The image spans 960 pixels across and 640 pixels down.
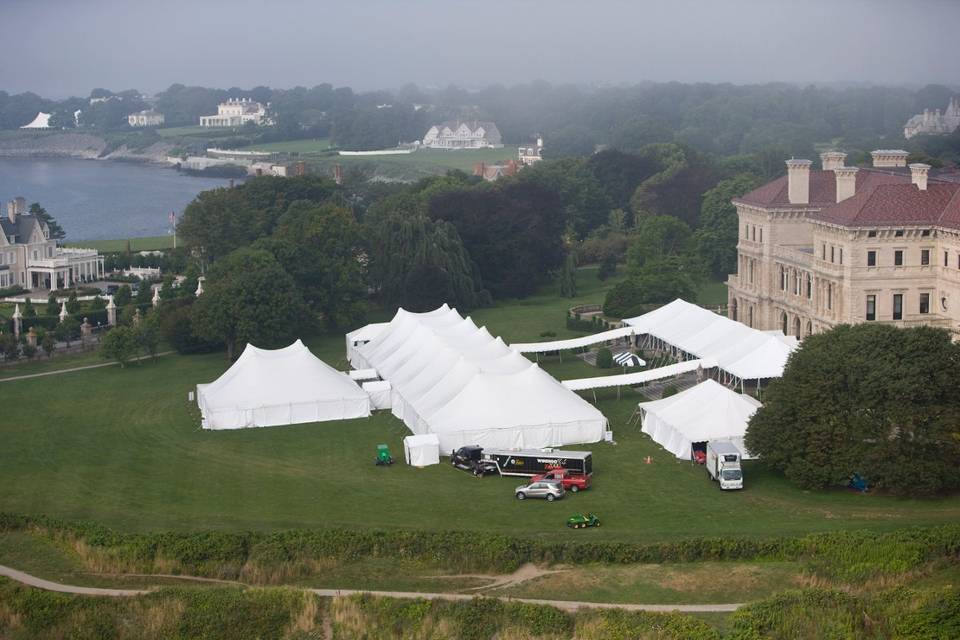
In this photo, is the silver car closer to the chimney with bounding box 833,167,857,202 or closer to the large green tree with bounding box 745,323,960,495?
the large green tree with bounding box 745,323,960,495

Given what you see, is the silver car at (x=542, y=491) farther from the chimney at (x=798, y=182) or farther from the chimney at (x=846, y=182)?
the chimney at (x=798, y=182)

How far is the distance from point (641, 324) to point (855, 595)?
30151mm

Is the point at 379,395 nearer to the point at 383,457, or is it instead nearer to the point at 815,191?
the point at 383,457

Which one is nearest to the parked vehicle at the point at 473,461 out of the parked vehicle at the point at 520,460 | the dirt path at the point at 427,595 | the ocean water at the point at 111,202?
the parked vehicle at the point at 520,460

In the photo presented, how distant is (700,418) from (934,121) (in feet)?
457

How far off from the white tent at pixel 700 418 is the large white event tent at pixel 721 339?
170 inches

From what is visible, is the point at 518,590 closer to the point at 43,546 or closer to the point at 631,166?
the point at 43,546

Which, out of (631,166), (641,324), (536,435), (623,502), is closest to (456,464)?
(536,435)

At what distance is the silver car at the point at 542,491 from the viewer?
35188mm

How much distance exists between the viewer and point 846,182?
2185 inches

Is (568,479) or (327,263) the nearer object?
(568,479)

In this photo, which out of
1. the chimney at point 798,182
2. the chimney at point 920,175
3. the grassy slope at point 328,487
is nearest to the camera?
the grassy slope at point 328,487

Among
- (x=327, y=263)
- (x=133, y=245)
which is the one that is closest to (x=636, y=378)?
(x=327, y=263)

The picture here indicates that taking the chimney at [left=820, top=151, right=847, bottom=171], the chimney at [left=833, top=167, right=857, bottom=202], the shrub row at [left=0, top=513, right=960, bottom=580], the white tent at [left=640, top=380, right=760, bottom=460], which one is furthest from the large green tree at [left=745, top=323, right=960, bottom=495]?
the chimney at [left=820, top=151, right=847, bottom=171]
